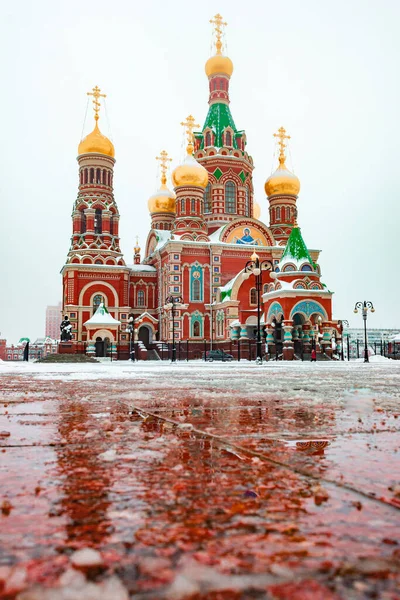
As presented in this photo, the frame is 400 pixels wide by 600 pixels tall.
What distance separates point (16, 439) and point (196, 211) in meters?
42.7

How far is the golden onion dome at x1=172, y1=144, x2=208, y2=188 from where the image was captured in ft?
147

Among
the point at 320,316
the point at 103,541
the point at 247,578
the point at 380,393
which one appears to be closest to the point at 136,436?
the point at 103,541

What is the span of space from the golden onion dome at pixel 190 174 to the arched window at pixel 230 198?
11.9 feet

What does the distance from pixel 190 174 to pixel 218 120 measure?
8170 millimetres

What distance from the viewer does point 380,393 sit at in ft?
21.9

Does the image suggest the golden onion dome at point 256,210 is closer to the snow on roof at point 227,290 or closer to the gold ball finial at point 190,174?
the gold ball finial at point 190,174

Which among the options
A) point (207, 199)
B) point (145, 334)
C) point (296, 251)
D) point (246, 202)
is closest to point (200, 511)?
point (296, 251)

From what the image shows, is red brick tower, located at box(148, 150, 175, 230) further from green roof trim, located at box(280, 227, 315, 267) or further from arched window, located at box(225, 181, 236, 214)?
green roof trim, located at box(280, 227, 315, 267)

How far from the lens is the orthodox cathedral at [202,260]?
3750 cm

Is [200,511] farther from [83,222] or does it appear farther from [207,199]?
[207,199]

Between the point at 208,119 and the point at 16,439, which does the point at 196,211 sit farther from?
the point at 16,439

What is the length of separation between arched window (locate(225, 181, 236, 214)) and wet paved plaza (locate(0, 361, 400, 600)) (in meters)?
46.2

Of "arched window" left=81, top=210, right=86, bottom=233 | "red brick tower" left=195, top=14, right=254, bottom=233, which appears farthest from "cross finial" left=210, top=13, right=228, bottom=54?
"arched window" left=81, top=210, right=86, bottom=233

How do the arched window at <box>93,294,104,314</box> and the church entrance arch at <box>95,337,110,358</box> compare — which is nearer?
the church entrance arch at <box>95,337,110,358</box>
